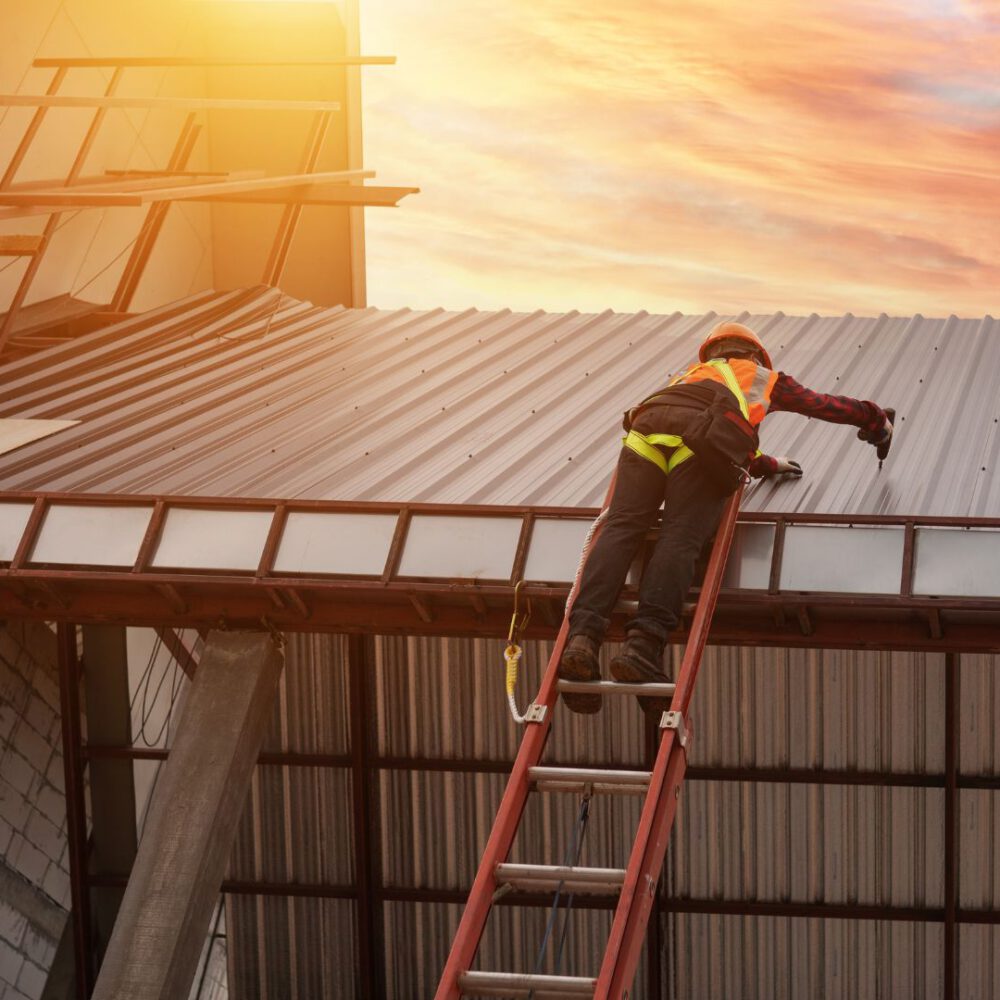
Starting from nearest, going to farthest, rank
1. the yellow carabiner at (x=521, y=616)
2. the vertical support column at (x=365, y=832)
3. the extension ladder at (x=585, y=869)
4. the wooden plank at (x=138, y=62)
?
the extension ladder at (x=585, y=869) → the yellow carabiner at (x=521, y=616) → the vertical support column at (x=365, y=832) → the wooden plank at (x=138, y=62)

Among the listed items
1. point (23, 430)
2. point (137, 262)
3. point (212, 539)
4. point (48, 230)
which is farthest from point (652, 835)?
point (137, 262)

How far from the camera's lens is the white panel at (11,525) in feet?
42.4

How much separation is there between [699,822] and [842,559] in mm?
6192

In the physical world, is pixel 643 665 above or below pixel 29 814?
below

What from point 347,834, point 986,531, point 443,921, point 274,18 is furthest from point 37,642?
point 274,18

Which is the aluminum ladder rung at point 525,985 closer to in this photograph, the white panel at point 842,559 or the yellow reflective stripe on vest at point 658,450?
the yellow reflective stripe on vest at point 658,450

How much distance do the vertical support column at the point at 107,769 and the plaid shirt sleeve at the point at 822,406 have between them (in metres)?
9.47

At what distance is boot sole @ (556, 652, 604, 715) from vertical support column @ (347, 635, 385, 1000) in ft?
24.5

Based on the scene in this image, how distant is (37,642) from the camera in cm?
1978

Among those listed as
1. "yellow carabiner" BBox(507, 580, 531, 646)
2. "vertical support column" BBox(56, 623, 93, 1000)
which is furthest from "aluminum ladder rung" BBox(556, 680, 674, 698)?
"vertical support column" BBox(56, 623, 93, 1000)

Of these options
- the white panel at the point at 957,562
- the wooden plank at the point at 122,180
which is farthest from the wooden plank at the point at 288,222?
the white panel at the point at 957,562

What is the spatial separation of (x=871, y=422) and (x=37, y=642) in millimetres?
11583

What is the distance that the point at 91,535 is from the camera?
42.6 feet

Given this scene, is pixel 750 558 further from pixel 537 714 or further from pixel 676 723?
pixel 537 714
